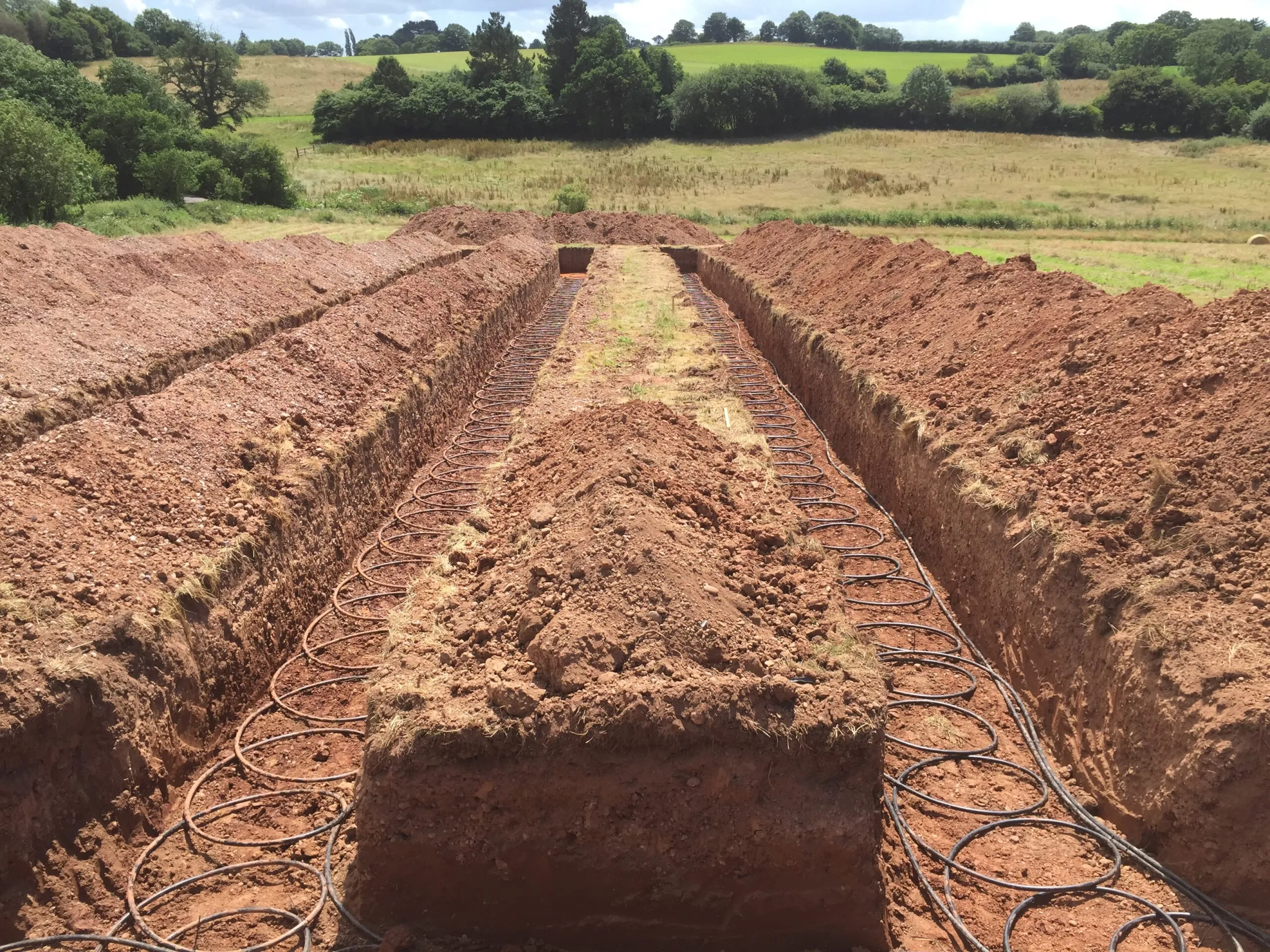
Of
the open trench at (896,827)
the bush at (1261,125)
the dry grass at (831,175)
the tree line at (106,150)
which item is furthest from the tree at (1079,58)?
the open trench at (896,827)

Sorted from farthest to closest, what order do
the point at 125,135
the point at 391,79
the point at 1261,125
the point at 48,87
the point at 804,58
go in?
the point at 804,58, the point at 391,79, the point at 1261,125, the point at 48,87, the point at 125,135

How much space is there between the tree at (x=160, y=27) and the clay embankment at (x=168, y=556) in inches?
3922

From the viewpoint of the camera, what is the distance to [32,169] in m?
26.6

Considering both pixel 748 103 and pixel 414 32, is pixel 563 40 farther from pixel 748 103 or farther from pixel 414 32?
pixel 414 32

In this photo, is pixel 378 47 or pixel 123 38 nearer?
pixel 123 38

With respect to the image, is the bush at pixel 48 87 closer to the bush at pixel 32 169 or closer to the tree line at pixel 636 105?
the bush at pixel 32 169

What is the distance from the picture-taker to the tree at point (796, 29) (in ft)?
415

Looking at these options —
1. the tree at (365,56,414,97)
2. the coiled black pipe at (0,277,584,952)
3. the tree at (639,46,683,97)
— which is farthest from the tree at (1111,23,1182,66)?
the coiled black pipe at (0,277,584,952)

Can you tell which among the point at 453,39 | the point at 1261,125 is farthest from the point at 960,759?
the point at 453,39

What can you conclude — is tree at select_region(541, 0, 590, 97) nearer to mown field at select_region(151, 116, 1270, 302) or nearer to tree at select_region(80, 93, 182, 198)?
mown field at select_region(151, 116, 1270, 302)

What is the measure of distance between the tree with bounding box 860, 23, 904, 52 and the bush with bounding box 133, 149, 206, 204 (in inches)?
3945

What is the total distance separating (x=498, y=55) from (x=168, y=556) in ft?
258

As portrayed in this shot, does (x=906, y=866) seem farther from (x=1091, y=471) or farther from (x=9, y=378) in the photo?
(x=9, y=378)

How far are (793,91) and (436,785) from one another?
70.1 m
